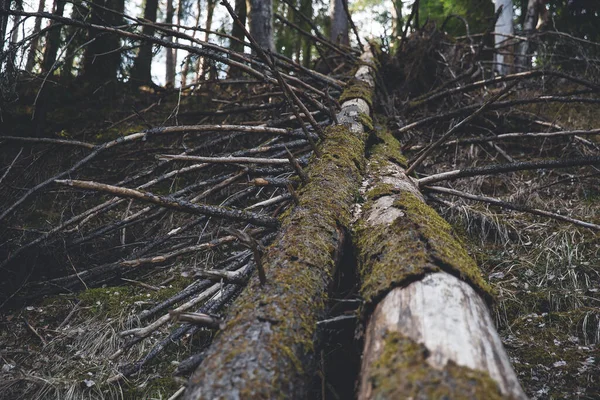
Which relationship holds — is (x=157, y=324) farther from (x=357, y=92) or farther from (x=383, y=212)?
(x=357, y=92)

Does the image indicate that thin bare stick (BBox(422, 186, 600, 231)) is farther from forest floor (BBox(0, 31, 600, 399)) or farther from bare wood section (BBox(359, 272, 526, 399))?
bare wood section (BBox(359, 272, 526, 399))

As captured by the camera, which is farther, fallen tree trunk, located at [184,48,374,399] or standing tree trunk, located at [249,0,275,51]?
standing tree trunk, located at [249,0,275,51]

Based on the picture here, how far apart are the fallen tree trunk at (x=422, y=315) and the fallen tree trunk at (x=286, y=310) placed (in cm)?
17

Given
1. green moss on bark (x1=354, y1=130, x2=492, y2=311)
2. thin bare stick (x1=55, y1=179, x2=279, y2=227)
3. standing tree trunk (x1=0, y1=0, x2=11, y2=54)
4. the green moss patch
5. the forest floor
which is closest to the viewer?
the green moss patch

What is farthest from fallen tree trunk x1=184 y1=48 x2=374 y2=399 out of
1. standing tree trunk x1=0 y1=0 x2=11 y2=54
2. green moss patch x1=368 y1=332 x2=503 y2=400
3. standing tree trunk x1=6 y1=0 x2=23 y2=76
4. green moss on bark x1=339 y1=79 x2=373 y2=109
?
standing tree trunk x1=0 y1=0 x2=11 y2=54

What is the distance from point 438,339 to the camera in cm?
98

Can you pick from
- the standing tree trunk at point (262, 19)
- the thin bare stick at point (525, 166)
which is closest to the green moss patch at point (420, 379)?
the thin bare stick at point (525, 166)

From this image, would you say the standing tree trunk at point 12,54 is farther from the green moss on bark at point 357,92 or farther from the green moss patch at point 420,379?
the green moss patch at point 420,379

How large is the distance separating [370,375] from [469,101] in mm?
4714

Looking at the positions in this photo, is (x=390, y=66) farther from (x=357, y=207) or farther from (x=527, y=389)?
(x=527, y=389)

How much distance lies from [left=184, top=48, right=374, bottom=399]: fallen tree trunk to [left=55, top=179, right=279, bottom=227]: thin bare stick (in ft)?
0.58

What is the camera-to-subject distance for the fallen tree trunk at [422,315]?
0.86 meters

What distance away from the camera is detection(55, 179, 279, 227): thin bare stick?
155cm

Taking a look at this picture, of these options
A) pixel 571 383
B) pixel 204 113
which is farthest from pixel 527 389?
pixel 204 113
